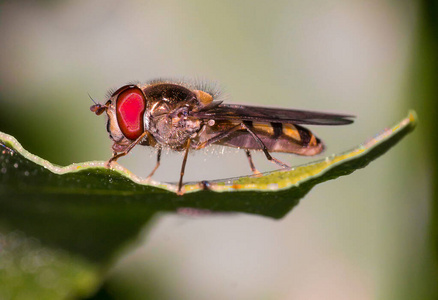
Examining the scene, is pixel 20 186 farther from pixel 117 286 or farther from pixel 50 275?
pixel 117 286

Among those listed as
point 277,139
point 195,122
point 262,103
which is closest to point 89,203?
point 195,122

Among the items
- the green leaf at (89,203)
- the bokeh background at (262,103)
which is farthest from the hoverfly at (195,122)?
the green leaf at (89,203)

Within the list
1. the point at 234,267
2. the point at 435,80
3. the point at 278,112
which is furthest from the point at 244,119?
the point at 435,80

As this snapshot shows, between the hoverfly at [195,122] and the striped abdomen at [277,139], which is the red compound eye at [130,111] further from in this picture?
the striped abdomen at [277,139]

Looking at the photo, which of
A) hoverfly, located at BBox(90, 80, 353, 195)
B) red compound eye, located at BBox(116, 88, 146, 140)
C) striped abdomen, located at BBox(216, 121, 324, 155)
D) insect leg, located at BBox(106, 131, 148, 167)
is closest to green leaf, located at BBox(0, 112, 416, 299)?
insect leg, located at BBox(106, 131, 148, 167)

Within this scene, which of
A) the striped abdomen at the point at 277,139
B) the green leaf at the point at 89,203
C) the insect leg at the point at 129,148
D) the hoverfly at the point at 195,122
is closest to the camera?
the green leaf at the point at 89,203

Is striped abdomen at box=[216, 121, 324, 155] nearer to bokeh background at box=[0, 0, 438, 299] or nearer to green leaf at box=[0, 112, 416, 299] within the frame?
bokeh background at box=[0, 0, 438, 299]

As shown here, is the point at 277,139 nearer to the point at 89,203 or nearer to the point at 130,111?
the point at 130,111
